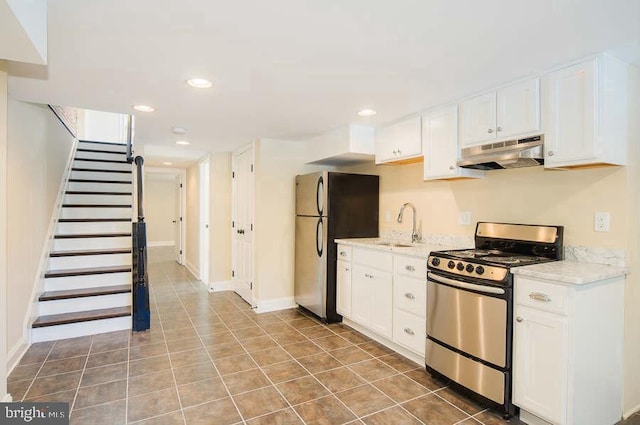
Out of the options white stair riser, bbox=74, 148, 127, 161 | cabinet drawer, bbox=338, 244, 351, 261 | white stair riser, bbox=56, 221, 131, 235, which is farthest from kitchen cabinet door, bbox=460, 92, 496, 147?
white stair riser, bbox=74, 148, 127, 161

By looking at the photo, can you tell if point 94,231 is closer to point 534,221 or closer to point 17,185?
point 17,185

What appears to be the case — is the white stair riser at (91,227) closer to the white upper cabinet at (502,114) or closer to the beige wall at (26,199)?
the beige wall at (26,199)

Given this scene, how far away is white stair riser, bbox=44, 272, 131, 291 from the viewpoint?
3721mm

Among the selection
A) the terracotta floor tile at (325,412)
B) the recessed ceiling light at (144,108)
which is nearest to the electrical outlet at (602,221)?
the terracotta floor tile at (325,412)

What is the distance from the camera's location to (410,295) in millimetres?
2889

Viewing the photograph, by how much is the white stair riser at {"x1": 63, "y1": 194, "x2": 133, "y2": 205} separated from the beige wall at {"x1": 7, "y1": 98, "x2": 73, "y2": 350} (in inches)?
23.3

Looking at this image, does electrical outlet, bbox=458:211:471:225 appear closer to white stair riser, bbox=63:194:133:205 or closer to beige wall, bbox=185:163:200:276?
white stair riser, bbox=63:194:133:205

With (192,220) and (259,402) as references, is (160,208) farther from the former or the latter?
(259,402)

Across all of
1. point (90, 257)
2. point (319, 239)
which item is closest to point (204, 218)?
point (90, 257)

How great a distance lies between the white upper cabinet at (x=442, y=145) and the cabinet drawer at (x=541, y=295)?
3.54 feet

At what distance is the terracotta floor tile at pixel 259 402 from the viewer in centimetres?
218

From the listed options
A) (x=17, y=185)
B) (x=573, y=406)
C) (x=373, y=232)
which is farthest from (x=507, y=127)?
(x=17, y=185)

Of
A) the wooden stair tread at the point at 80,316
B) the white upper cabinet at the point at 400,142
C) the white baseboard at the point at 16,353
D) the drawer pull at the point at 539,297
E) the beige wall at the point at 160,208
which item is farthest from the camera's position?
the beige wall at the point at 160,208

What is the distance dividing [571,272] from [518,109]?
1.13 meters
